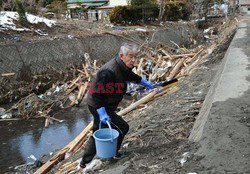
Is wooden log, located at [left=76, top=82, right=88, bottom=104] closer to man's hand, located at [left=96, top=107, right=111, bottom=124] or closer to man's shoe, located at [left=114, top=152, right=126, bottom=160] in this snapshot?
man's shoe, located at [left=114, top=152, right=126, bottom=160]

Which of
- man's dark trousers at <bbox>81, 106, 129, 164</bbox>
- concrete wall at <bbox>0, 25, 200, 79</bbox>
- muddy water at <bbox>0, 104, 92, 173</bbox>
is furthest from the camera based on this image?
concrete wall at <bbox>0, 25, 200, 79</bbox>

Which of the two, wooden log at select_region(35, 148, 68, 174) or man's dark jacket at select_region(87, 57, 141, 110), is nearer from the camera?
man's dark jacket at select_region(87, 57, 141, 110)

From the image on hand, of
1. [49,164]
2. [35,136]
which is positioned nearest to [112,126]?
[49,164]

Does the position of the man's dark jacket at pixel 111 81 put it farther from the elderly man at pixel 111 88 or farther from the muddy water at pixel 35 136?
the muddy water at pixel 35 136

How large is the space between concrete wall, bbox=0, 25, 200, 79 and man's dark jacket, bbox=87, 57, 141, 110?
10.6 meters

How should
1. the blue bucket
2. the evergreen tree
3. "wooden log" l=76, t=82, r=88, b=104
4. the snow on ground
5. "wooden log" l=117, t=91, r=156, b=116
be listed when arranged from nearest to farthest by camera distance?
the blue bucket, "wooden log" l=117, t=91, r=156, b=116, "wooden log" l=76, t=82, r=88, b=104, the snow on ground, the evergreen tree

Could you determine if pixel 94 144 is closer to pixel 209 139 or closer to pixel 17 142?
pixel 209 139

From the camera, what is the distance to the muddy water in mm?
8258

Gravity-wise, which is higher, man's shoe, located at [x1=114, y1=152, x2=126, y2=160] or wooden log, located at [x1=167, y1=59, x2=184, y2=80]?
man's shoe, located at [x1=114, y1=152, x2=126, y2=160]

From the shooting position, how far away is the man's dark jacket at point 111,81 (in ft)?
13.7

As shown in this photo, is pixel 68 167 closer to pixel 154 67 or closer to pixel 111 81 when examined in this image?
pixel 111 81

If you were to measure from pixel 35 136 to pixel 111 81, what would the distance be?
630cm

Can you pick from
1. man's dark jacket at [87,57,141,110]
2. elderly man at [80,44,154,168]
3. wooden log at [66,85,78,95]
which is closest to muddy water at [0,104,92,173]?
wooden log at [66,85,78,95]

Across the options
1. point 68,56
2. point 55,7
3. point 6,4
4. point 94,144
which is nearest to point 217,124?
point 94,144
